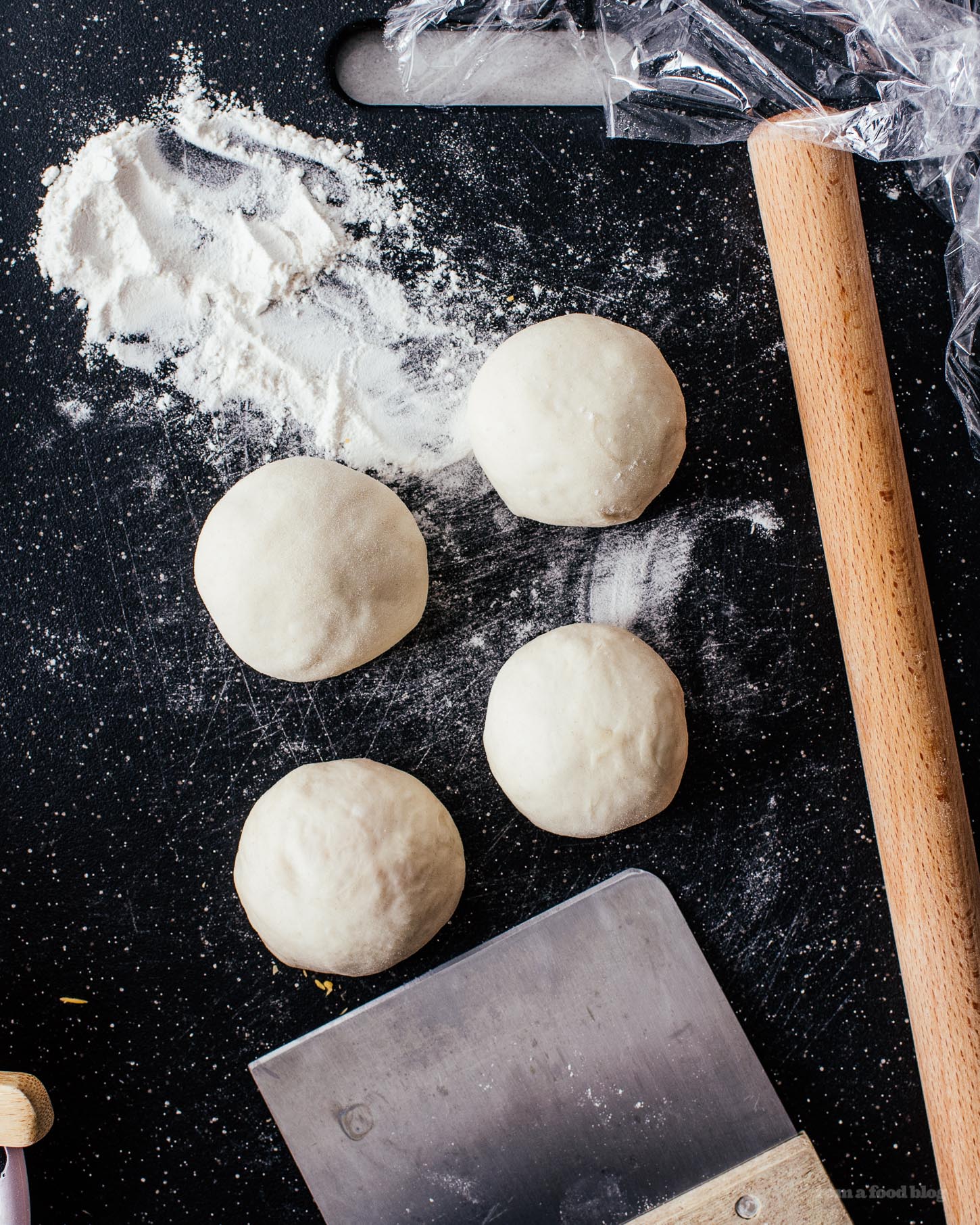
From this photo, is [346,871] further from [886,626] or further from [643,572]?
[886,626]

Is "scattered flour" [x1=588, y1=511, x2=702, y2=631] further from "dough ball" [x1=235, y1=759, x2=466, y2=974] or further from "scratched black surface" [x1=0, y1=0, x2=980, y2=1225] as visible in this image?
"dough ball" [x1=235, y1=759, x2=466, y2=974]

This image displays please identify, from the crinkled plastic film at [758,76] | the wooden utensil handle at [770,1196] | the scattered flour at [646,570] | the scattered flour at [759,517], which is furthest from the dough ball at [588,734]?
the crinkled plastic film at [758,76]

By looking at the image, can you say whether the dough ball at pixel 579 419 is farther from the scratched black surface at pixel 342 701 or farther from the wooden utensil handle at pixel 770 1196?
the wooden utensil handle at pixel 770 1196

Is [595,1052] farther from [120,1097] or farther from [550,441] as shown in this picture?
[550,441]

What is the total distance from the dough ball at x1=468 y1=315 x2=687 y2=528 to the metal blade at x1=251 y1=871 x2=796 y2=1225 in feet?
1.56

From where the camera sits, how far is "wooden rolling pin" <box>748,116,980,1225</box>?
1026 mm

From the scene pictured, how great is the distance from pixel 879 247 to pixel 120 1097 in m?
1.43

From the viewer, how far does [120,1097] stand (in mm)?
1096

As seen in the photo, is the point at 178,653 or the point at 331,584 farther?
the point at 178,653

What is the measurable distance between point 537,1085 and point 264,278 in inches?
40.7

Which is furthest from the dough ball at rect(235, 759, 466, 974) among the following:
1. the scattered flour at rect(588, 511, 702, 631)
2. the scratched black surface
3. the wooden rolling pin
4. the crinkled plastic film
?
the crinkled plastic film

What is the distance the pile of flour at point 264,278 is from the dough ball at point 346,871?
1.35ft

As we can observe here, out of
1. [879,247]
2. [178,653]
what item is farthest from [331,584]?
[879,247]

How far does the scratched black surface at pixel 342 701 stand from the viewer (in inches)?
43.4
